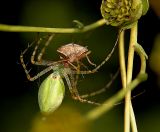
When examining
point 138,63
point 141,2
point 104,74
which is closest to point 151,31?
point 138,63

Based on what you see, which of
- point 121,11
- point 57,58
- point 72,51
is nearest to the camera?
point 121,11

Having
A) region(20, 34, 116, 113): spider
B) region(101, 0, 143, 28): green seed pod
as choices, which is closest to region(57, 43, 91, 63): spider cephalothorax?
region(20, 34, 116, 113): spider

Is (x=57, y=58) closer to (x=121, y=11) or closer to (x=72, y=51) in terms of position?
(x=72, y=51)

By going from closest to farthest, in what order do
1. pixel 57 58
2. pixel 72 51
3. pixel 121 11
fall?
pixel 121 11
pixel 72 51
pixel 57 58

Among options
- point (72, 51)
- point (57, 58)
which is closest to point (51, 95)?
→ point (72, 51)

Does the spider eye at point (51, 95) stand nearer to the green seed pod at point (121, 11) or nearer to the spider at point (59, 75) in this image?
the spider at point (59, 75)

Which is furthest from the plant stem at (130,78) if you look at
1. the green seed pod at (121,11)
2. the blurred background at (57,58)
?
the blurred background at (57,58)

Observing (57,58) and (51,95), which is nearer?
(51,95)

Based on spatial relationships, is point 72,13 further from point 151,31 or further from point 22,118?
point 22,118
